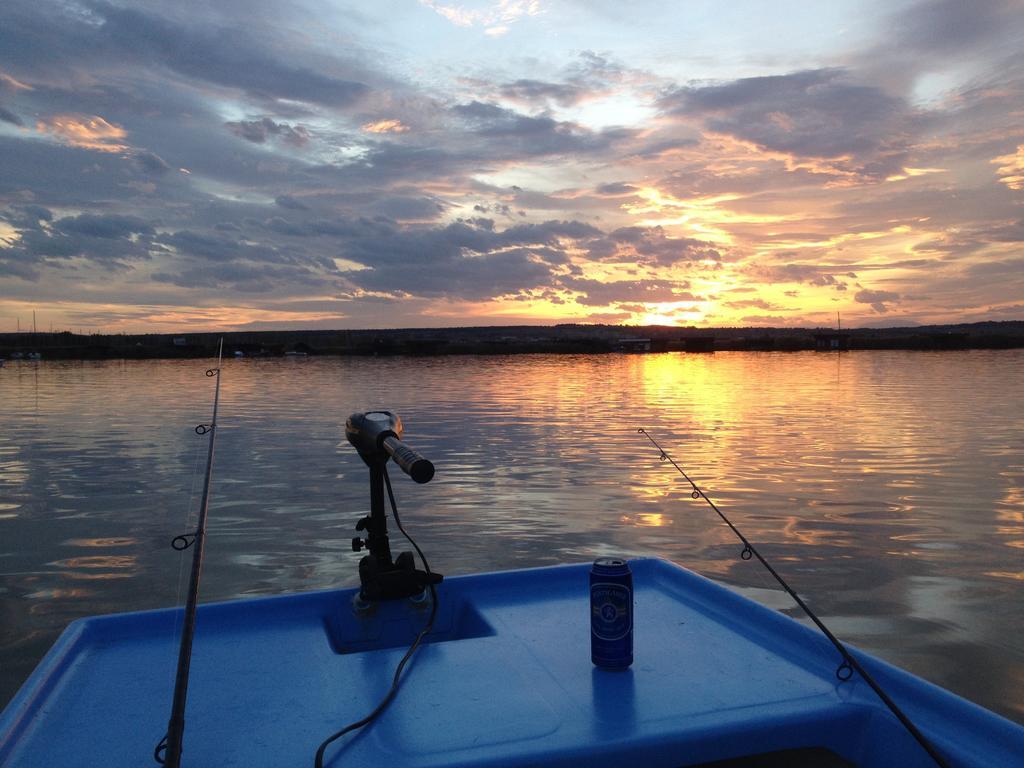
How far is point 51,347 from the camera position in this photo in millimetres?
130250

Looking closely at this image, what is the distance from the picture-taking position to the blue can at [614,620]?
2924 millimetres

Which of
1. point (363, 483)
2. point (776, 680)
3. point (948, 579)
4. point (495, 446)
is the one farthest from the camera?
point (495, 446)

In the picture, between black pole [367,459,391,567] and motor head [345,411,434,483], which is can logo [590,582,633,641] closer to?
motor head [345,411,434,483]

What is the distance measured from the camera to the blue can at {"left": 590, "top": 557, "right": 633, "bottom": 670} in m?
2.92

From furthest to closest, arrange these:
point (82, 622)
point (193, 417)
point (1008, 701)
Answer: point (193, 417)
point (1008, 701)
point (82, 622)

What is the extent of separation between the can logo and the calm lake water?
3.15m

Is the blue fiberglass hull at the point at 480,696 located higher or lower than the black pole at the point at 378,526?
lower

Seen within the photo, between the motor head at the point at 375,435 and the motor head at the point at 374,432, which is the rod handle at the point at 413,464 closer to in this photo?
the motor head at the point at 375,435

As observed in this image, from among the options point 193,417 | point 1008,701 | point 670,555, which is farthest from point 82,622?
point 193,417

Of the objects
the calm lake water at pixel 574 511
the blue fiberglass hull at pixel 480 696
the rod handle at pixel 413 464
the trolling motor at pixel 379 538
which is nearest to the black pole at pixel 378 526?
the trolling motor at pixel 379 538

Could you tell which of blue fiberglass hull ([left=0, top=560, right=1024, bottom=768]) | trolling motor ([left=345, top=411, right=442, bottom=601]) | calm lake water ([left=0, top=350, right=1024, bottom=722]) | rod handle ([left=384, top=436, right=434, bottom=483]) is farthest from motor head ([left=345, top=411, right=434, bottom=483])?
calm lake water ([left=0, top=350, right=1024, bottom=722])

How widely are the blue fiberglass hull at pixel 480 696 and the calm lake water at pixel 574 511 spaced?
9.00 feet

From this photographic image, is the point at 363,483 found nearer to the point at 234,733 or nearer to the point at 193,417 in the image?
the point at 234,733

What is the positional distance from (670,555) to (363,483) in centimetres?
579
